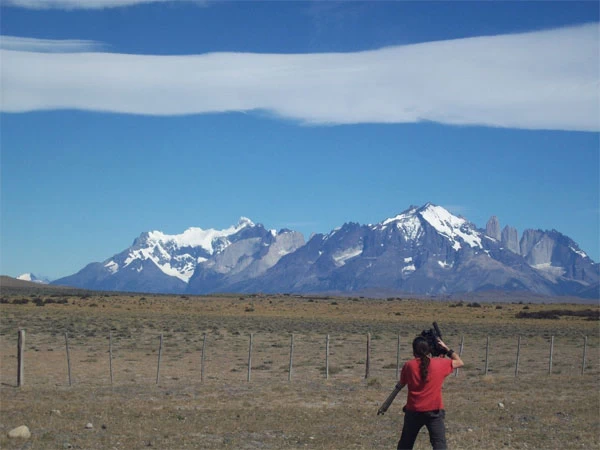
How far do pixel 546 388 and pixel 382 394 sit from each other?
5683 millimetres

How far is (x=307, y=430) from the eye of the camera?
673 inches

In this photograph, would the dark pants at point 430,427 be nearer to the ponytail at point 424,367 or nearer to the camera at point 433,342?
the ponytail at point 424,367

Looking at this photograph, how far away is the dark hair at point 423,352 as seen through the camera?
10773mm

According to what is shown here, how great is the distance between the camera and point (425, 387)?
1082cm

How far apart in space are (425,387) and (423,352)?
477 mm

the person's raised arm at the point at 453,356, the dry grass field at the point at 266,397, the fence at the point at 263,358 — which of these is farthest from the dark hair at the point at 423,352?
the fence at the point at 263,358

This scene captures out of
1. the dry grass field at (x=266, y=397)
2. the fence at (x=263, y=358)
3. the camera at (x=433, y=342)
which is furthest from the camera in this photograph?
the fence at (x=263, y=358)

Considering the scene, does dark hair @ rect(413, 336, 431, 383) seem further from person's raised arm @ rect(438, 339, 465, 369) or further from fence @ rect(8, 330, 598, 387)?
fence @ rect(8, 330, 598, 387)

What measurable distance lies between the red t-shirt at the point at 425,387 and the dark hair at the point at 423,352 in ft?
0.16

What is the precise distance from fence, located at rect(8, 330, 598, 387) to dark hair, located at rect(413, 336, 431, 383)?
15890mm

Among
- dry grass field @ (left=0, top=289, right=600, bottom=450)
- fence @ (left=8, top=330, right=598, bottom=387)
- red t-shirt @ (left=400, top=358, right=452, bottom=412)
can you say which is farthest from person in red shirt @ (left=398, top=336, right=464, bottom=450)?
fence @ (left=8, top=330, right=598, bottom=387)

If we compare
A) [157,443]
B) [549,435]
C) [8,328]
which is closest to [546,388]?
[549,435]

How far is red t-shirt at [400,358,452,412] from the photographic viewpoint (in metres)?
10.8

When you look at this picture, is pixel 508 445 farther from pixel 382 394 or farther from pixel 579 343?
pixel 579 343
